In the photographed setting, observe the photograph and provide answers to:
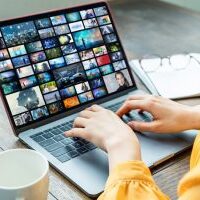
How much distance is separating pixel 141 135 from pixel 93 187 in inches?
8.0

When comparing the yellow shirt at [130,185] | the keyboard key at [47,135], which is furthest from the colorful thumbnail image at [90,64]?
the yellow shirt at [130,185]

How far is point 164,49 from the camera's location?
53.1 inches

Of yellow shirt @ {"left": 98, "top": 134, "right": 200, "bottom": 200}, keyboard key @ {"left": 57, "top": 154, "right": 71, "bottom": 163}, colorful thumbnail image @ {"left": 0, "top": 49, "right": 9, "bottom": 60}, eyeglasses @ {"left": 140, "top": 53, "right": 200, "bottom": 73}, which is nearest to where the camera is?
yellow shirt @ {"left": 98, "top": 134, "right": 200, "bottom": 200}

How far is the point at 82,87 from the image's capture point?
0.97 m

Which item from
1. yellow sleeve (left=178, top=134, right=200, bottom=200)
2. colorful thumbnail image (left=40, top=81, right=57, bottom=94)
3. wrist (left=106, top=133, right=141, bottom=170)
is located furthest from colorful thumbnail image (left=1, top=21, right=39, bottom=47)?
yellow sleeve (left=178, top=134, right=200, bottom=200)

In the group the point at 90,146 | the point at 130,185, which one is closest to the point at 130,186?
the point at 130,185

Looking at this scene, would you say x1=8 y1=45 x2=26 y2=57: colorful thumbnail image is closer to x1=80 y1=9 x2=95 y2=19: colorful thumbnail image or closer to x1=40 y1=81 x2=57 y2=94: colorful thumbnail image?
x1=40 y1=81 x2=57 y2=94: colorful thumbnail image

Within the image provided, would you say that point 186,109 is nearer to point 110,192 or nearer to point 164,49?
point 110,192

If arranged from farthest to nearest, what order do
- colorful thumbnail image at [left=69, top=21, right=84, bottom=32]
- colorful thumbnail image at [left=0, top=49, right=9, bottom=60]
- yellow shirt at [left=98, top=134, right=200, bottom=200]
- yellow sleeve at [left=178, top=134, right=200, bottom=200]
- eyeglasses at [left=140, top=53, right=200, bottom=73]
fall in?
eyeglasses at [left=140, top=53, right=200, bottom=73], colorful thumbnail image at [left=69, top=21, right=84, bottom=32], colorful thumbnail image at [left=0, top=49, right=9, bottom=60], yellow shirt at [left=98, top=134, right=200, bottom=200], yellow sleeve at [left=178, top=134, right=200, bottom=200]

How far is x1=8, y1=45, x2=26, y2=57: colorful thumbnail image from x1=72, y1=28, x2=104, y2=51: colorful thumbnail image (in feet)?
0.46

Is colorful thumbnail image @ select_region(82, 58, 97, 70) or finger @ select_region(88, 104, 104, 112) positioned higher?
colorful thumbnail image @ select_region(82, 58, 97, 70)

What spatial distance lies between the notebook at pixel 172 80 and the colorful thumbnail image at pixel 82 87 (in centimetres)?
19

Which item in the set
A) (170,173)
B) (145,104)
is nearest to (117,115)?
(145,104)

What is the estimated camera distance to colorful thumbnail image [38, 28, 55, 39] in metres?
0.94
